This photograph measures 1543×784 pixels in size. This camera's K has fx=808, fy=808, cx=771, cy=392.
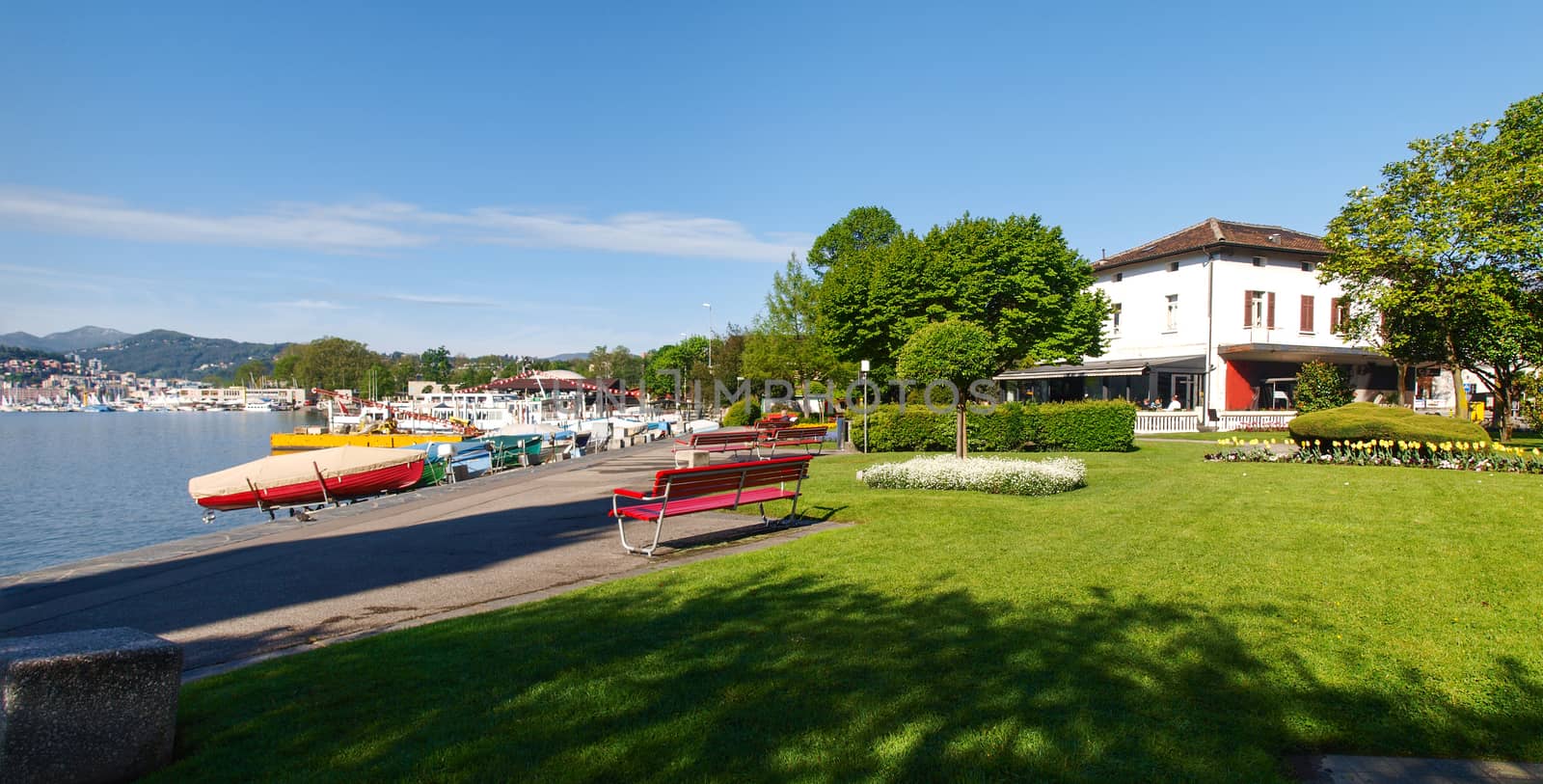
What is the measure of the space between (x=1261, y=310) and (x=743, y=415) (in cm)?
2719

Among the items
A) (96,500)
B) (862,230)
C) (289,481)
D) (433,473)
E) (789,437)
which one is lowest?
(96,500)

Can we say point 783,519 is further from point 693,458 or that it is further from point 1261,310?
point 1261,310

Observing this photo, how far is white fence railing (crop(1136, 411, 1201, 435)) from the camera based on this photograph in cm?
3266

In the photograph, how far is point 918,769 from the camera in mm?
3328

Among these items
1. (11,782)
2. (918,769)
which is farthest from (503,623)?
(918,769)

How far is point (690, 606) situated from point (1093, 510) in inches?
255

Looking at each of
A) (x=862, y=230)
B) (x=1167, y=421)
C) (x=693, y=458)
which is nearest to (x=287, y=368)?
Result: (x=862, y=230)

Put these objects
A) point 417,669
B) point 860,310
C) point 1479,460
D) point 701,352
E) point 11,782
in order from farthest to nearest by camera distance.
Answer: point 701,352, point 860,310, point 1479,460, point 417,669, point 11,782

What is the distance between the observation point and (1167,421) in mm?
32938

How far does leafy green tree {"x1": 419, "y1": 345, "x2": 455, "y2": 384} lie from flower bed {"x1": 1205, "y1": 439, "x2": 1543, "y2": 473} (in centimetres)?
15283

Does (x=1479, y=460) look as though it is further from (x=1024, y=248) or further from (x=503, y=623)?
(x=1024, y=248)

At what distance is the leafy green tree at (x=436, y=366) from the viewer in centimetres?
15438

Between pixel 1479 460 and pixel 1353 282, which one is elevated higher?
pixel 1353 282

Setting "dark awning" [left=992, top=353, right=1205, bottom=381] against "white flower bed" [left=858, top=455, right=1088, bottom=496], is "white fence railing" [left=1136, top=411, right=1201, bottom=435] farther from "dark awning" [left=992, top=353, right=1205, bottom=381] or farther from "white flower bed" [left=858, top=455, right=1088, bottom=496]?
"white flower bed" [left=858, top=455, right=1088, bottom=496]
